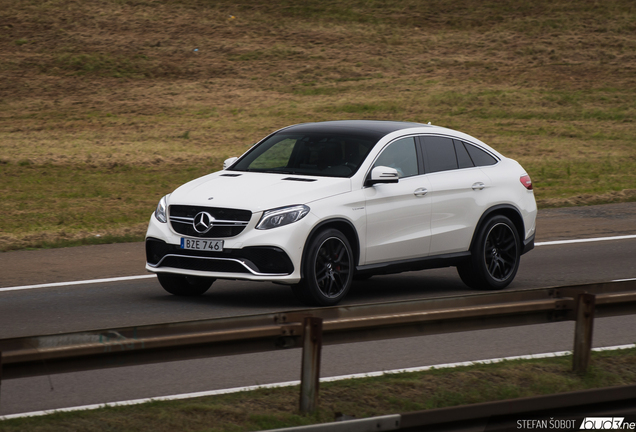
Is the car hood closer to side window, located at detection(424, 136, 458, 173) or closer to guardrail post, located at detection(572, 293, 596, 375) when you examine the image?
side window, located at detection(424, 136, 458, 173)

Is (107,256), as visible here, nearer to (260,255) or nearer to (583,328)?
(260,255)

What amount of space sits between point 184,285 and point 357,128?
7.81 ft

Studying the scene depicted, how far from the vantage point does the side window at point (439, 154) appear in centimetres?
1055

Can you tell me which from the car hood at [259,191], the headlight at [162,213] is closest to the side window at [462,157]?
the car hood at [259,191]

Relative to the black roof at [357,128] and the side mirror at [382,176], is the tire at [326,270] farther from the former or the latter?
the black roof at [357,128]

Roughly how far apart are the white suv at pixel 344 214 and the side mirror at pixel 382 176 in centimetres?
1

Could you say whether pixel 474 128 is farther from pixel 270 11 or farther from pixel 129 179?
pixel 270 11

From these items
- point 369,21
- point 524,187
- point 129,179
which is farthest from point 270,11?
point 524,187

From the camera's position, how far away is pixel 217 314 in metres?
9.27

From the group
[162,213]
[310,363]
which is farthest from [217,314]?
[310,363]

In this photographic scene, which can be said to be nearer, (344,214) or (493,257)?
(344,214)

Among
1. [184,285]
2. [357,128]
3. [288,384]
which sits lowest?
[288,384]

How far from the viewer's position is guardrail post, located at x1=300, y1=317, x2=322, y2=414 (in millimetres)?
5844

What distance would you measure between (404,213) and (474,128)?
21.1 meters
